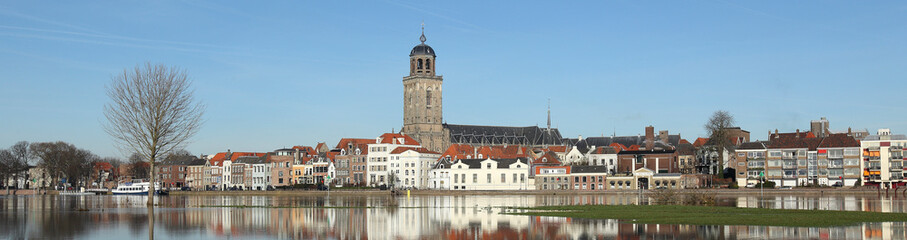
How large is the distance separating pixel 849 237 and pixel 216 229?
2138 centimetres

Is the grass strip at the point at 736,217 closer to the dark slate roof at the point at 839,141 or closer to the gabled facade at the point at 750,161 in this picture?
the dark slate roof at the point at 839,141

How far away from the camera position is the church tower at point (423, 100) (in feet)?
561

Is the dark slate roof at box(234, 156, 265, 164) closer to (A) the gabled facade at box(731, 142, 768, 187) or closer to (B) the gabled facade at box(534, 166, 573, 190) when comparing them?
(B) the gabled facade at box(534, 166, 573, 190)

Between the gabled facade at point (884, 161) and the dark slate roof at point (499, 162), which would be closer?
the gabled facade at point (884, 161)

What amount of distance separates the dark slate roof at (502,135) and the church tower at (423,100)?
136 inches

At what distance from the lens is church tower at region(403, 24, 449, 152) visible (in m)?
171

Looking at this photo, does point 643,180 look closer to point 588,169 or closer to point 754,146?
point 588,169

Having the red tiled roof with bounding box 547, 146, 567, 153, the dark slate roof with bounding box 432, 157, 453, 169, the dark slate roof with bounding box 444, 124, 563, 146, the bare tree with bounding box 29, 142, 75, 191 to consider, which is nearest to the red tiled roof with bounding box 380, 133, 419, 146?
the dark slate roof with bounding box 432, 157, 453, 169

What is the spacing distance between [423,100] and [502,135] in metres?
17.7

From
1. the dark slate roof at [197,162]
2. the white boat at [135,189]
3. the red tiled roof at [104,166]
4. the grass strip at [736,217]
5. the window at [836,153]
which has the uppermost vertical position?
the window at [836,153]

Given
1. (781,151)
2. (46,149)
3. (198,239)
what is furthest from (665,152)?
(198,239)

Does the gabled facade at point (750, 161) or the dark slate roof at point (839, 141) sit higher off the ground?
the dark slate roof at point (839, 141)

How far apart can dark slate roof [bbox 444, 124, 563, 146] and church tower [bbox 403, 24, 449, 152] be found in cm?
346

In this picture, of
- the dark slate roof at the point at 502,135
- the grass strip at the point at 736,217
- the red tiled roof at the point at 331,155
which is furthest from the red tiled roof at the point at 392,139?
the grass strip at the point at 736,217
